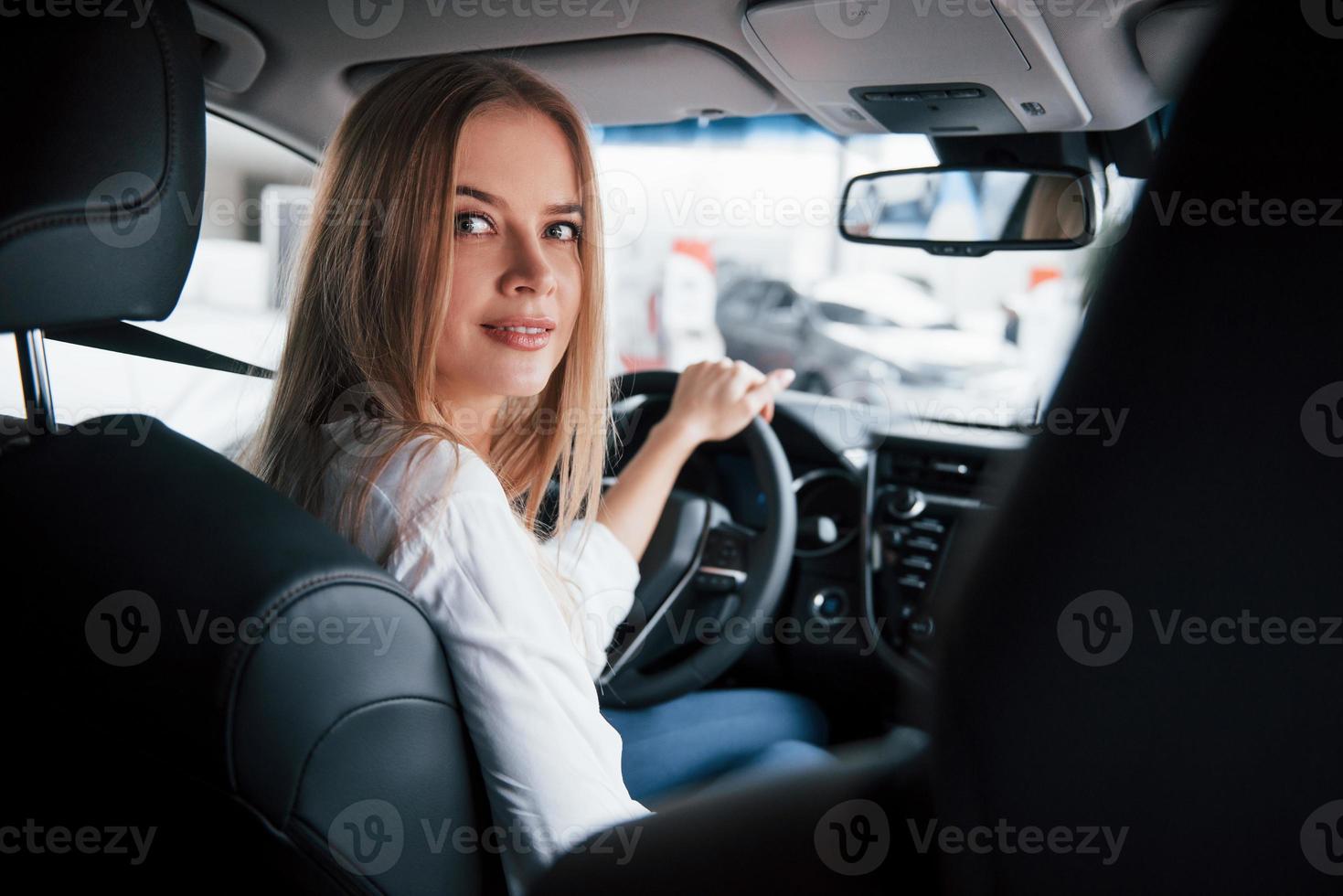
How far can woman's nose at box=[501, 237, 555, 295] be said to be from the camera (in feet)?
4.54

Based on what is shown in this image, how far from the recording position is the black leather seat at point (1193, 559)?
471mm

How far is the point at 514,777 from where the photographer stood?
1.01m

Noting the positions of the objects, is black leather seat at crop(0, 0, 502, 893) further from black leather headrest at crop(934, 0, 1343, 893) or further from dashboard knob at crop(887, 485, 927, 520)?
dashboard knob at crop(887, 485, 927, 520)

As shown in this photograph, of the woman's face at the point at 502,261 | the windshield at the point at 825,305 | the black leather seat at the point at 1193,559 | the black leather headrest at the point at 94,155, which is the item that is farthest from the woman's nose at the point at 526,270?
the windshield at the point at 825,305

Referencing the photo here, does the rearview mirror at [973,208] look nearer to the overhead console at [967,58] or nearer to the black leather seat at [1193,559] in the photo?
the overhead console at [967,58]

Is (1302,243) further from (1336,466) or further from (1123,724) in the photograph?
(1123,724)

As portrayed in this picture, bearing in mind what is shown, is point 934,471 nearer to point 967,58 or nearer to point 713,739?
point 713,739

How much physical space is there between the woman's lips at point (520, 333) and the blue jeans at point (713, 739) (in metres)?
0.75

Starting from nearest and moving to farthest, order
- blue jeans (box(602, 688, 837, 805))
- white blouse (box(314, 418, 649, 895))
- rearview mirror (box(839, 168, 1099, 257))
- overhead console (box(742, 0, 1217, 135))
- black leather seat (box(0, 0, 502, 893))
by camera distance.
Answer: black leather seat (box(0, 0, 502, 893)) → white blouse (box(314, 418, 649, 895)) → overhead console (box(742, 0, 1217, 135)) → blue jeans (box(602, 688, 837, 805)) → rearview mirror (box(839, 168, 1099, 257))

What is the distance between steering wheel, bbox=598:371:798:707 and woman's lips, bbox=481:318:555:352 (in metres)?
0.74

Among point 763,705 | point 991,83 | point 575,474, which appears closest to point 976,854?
point 575,474

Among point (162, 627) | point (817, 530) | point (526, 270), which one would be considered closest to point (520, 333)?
point (526, 270)

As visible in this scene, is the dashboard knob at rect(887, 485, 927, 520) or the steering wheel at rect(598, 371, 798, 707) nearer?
the steering wheel at rect(598, 371, 798, 707)

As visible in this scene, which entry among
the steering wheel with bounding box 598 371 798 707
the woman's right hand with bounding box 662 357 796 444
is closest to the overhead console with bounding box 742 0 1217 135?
the woman's right hand with bounding box 662 357 796 444
